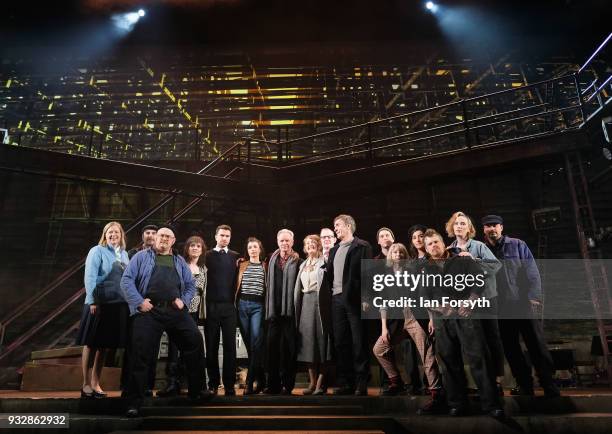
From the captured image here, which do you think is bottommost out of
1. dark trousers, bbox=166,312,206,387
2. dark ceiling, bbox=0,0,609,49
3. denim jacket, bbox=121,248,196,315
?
dark trousers, bbox=166,312,206,387

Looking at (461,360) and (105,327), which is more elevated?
(105,327)

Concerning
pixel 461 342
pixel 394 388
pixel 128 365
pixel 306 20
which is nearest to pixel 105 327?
pixel 128 365

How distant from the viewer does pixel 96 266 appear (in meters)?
3.96

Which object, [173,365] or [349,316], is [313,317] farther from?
[173,365]

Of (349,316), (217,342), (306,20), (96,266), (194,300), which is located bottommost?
(217,342)

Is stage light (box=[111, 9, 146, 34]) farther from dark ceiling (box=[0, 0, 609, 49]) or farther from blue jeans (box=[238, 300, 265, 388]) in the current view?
blue jeans (box=[238, 300, 265, 388])

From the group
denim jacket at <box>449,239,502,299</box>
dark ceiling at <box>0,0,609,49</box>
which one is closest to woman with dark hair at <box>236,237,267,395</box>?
denim jacket at <box>449,239,502,299</box>

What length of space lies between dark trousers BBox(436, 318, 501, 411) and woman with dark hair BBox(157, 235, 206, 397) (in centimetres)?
252

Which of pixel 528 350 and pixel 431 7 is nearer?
pixel 528 350

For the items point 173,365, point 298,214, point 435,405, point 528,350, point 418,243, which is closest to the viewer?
point 435,405

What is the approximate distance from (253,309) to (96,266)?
5.48 ft

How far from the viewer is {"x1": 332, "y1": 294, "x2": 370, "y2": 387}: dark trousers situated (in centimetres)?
385

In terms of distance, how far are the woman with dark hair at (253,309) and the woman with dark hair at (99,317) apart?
3.93 feet

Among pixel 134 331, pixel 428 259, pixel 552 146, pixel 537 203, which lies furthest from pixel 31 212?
pixel 537 203
